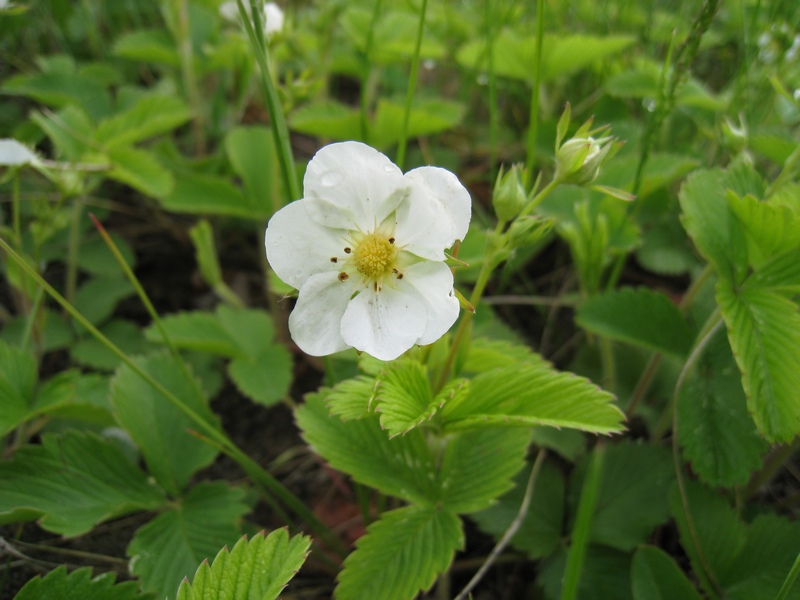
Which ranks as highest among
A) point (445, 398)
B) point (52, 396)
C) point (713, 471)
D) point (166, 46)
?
point (166, 46)

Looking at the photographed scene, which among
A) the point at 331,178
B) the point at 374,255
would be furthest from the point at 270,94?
the point at 374,255

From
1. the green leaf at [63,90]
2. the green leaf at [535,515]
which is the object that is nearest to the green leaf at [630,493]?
the green leaf at [535,515]

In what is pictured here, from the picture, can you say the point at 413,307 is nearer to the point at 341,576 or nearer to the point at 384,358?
the point at 384,358

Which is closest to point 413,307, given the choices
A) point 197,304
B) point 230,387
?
point 230,387

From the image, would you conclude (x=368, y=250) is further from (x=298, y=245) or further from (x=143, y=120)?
(x=143, y=120)

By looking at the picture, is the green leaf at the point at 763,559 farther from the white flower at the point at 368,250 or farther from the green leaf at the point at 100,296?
the green leaf at the point at 100,296

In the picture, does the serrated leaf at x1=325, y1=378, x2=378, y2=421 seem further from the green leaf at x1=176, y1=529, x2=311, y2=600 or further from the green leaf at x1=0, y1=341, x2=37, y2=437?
the green leaf at x1=0, y1=341, x2=37, y2=437
